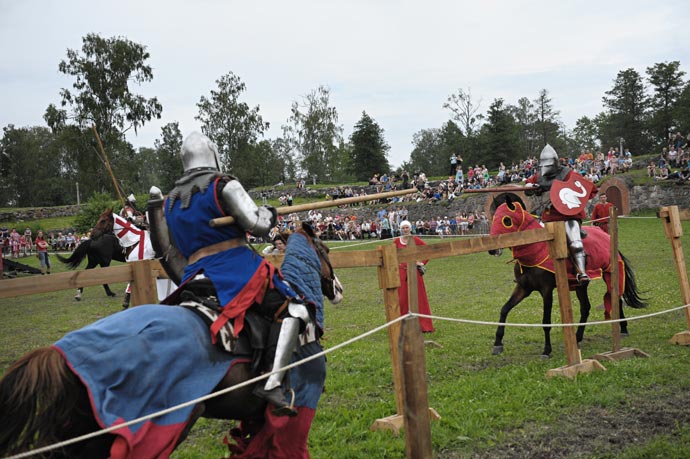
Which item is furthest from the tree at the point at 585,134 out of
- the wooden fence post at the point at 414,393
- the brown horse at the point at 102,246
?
the wooden fence post at the point at 414,393

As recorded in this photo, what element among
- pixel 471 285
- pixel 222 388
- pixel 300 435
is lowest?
pixel 471 285

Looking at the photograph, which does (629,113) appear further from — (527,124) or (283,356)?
(283,356)

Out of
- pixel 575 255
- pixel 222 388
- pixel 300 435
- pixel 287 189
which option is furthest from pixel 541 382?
pixel 287 189

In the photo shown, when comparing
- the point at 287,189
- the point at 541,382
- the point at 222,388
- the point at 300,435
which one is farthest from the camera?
the point at 287,189

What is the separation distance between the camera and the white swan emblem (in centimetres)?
801

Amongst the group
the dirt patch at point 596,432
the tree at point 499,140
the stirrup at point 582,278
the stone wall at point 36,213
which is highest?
the tree at point 499,140

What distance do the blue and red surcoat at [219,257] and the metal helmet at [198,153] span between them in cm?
25

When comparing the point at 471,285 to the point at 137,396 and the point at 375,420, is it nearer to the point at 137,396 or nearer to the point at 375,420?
the point at 375,420

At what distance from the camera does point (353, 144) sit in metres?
62.8

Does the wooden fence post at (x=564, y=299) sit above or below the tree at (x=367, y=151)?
below

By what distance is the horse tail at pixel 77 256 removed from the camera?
14.3 m

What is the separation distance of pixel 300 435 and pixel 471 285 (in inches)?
470

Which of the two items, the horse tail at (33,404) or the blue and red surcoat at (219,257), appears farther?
the blue and red surcoat at (219,257)

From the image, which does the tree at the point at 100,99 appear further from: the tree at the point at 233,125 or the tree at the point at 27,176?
the tree at the point at 27,176
